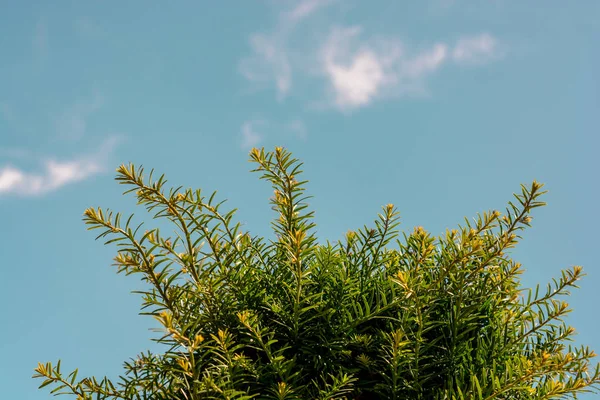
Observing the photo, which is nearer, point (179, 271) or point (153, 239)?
point (179, 271)

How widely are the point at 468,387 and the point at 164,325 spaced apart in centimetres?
147

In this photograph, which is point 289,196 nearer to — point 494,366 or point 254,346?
point 254,346

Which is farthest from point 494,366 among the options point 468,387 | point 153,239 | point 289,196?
point 153,239

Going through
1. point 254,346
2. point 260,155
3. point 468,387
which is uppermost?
point 260,155

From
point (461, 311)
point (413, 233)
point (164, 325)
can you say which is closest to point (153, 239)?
point (164, 325)

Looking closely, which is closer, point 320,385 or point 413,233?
point 320,385

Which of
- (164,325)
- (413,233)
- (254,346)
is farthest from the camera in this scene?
(413,233)

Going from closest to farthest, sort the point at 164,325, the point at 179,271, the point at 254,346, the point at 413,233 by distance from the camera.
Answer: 1. the point at 164,325
2. the point at 179,271
3. the point at 254,346
4. the point at 413,233

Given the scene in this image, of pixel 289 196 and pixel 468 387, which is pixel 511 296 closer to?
pixel 468 387

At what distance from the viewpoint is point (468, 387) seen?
2.71m

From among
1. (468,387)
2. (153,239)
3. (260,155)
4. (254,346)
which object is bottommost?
(468,387)

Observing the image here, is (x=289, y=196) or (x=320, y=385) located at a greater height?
(x=289, y=196)

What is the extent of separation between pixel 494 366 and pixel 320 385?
0.83 meters

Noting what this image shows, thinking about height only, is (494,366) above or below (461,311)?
below
